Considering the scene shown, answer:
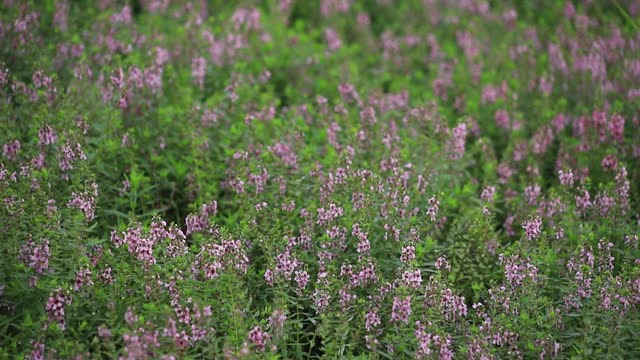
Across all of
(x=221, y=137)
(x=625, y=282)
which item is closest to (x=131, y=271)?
(x=221, y=137)

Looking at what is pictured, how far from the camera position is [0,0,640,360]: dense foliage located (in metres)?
4.63

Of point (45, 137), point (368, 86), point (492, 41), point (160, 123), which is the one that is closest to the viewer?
point (45, 137)

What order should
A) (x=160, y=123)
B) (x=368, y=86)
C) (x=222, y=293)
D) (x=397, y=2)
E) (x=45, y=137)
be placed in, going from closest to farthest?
(x=222, y=293) → (x=45, y=137) → (x=160, y=123) → (x=368, y=86) → (x=397, y=2)

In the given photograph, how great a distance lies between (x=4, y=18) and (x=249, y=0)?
3.41 m

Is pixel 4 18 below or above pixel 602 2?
above

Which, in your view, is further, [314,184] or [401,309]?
[314,184]

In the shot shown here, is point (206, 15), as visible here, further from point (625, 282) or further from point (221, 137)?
point (625, 282)

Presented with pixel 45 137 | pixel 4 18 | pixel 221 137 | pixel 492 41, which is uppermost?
pixel 4 18

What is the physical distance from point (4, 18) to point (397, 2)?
5.63m

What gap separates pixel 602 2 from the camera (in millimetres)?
9734

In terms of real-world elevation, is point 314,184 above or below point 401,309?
above

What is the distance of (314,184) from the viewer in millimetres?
5816

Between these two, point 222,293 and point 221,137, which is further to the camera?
point 221,137

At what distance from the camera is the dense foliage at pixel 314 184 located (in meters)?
4.63
